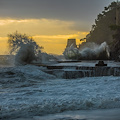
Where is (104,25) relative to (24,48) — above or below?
above

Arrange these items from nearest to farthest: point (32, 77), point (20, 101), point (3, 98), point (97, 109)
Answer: point (97, 109) → point (20, 101) → point (3, 98) → point (32, 77)

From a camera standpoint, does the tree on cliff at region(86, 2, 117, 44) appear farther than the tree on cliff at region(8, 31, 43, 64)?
Yes

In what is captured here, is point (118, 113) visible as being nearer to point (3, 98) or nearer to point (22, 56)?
point (3, 98)

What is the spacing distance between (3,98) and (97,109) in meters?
2.27

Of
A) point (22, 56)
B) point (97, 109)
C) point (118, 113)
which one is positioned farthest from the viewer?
point (22, 56)

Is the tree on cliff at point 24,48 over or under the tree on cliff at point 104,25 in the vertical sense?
under

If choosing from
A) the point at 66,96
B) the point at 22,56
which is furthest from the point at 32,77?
the point at 22,56

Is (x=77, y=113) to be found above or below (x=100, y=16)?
below

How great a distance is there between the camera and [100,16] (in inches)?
3342

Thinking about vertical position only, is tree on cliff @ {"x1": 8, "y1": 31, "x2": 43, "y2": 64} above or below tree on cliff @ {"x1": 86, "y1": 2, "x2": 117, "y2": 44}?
below

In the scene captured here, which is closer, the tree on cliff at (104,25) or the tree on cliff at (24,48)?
the tree on cliff at (24,48)

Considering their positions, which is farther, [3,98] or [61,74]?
[61,74]

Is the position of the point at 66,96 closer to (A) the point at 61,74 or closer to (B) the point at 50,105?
(B) the point at 50,105

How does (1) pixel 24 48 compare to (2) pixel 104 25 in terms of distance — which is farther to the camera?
(2) pixel 104 25
